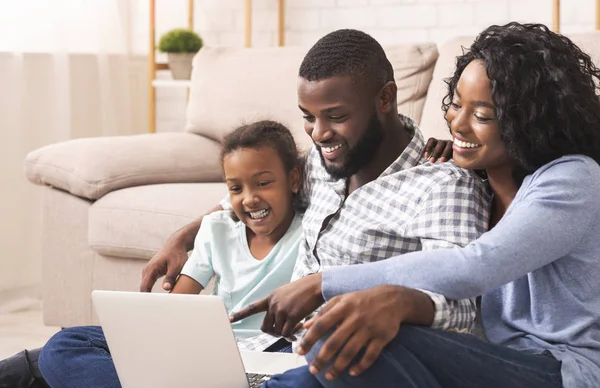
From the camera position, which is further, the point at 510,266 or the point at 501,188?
the point at 501,188

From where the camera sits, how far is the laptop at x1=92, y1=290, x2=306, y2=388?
1.25 m

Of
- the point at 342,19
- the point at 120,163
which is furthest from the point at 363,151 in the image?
the point at 342,19

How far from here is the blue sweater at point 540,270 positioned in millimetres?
1173

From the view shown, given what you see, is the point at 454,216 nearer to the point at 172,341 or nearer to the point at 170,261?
the point at 172,341

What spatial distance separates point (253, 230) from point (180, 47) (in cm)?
192

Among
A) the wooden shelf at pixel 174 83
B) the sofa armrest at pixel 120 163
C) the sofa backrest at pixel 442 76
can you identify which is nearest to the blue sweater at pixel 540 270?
the sofa backrest at pixel 442 76

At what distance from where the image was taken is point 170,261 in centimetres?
178

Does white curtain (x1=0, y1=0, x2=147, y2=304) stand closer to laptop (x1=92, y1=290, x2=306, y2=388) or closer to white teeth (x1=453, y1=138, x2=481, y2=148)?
laptop (x1=92, y1=290, x2=306, y2=388)

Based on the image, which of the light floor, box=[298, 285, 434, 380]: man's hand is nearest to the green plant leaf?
the light floor

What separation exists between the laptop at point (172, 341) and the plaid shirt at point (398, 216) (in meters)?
0.23

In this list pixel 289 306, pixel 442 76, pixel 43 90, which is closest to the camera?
pixel 289 306

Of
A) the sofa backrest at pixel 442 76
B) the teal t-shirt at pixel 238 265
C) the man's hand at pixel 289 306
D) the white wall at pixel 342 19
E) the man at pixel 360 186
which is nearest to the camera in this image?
the man's hand at pixel 289 306

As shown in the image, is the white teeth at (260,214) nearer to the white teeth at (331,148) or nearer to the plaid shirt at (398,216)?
the plaid shirt at (398,216)

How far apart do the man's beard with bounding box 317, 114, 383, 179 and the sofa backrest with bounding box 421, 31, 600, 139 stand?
78 cm
